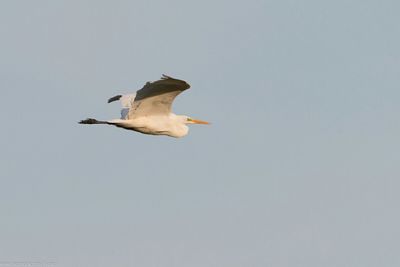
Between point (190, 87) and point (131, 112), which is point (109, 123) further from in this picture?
point (190, 87)

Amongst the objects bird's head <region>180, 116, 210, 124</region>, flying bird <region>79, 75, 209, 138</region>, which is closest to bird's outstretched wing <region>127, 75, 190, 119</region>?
flying bird <region>79, 75, 209, 138</region>

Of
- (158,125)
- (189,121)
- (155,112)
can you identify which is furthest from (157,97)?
(189,121)

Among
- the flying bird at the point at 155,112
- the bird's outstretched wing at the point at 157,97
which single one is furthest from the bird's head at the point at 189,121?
the bird's outstretched wing at the point at 157,97

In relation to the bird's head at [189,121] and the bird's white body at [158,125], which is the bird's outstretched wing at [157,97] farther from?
the bird's head at [189,121]

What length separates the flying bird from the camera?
115 ft

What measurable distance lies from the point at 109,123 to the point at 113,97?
4603mm

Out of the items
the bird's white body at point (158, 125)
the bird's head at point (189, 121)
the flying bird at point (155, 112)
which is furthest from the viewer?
the bird's head at point (189, 121)

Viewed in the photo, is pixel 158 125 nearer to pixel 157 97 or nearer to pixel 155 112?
Result: pixel 155 112

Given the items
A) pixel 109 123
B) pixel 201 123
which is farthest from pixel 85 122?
pixel 201 123

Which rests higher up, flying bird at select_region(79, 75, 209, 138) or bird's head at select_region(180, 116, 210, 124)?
bird's head at select_region(180, 116, 210, 124)

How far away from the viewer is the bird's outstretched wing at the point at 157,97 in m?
34.6

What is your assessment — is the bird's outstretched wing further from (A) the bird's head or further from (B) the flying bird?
(A) the bird's head

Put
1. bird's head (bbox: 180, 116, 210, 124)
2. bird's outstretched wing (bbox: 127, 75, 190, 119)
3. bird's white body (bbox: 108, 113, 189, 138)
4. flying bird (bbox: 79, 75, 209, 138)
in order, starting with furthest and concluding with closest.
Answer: bird's head (bbox: 180, 116, 210, 124), bird's white body (bbox: 108, 113, 189, 138), flying bird (bbox: 79, 75, 209, 138), bird's outstretched wing (bbox: 127, 75, 190, 119)

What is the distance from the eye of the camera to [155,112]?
124 ft
